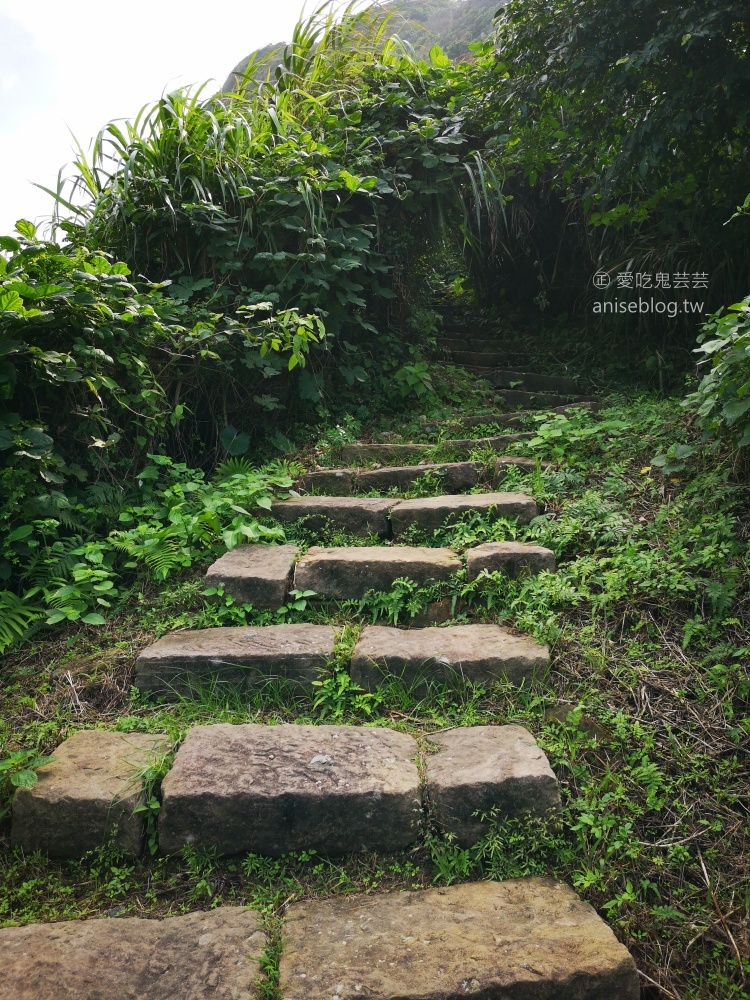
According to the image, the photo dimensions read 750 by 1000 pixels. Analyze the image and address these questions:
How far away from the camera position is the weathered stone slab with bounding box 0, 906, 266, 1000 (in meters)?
1.39

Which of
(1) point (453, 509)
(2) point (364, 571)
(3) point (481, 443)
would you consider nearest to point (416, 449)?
(3) point (481, 443)

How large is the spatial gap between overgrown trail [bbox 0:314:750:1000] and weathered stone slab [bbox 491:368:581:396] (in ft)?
6.39

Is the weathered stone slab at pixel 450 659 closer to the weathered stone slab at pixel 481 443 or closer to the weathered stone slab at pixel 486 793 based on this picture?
the weathered stone slab at pixel 486 793

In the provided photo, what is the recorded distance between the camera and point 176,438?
352 cm

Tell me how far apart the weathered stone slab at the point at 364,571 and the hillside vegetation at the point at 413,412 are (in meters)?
0.07

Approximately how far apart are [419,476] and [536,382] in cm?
167

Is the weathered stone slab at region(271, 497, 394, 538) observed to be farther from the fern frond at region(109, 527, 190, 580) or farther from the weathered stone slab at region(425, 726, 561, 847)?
the weathered stone slab at region(425, 726, 561, 847)

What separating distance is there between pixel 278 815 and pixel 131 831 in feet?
1.27

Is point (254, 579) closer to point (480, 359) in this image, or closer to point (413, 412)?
point (413, 412)

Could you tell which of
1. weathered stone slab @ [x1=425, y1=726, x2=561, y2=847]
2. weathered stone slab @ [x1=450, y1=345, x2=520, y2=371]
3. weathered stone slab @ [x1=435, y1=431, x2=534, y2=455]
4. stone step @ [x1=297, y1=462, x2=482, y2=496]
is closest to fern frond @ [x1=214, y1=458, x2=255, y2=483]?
stone step @ [x1=297, y1=462, x2=482, y2=496]

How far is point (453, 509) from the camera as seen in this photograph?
3.01m

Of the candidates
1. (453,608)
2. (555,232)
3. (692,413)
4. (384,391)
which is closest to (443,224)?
(384,391)

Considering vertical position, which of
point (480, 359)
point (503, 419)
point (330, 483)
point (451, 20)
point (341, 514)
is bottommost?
point (341, 514)

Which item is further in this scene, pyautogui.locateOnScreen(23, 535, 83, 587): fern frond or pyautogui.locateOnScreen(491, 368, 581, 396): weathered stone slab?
pyautogui.locateOnScreen(491, 368, 581, 396): weathered stone slab
